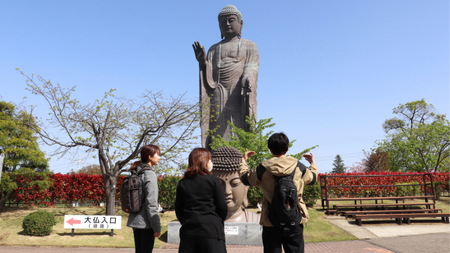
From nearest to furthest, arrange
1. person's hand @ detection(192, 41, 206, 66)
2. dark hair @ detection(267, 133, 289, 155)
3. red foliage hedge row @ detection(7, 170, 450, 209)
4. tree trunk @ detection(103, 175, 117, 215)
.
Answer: dark hair @ detection(267, 133, 289, 155), tree trunk @ detection(103, 175, 117, 215), red foliage hedge row @ detection(7, 170, 450, 209), person's hand @ detection(192, 41, 206, 66)

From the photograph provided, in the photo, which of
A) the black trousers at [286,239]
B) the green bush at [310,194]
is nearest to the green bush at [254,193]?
the green bush at [310,194]

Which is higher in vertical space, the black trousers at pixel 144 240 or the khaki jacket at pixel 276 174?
the khaki jacket at pixel 276 174

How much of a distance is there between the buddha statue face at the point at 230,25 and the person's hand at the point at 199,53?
1.82m

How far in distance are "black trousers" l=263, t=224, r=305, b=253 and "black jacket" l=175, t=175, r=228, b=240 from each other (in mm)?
410

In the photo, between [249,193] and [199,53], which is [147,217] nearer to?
[249,193]

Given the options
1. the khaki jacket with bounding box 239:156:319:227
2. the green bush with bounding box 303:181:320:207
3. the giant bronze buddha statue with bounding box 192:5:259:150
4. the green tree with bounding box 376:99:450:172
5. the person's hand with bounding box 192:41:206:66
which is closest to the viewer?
the khaki jacket with bounding box 239:156:319:227

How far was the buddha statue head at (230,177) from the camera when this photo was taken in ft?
22.4

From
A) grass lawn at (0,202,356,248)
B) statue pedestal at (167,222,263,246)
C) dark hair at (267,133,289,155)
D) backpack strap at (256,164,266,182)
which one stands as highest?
dark hair at (267,133,289,155)

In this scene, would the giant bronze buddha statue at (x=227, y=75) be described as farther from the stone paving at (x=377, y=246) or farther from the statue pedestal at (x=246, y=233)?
the stone paving at (x=377, y=246)

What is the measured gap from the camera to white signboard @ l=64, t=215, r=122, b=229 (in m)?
8.36

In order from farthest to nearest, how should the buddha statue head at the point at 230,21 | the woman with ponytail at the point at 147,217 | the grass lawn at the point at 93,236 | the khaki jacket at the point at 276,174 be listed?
the buddha statue head at the point at 230,21 → the grass lawn at the point at 93,236 → the woman with ponytail at the point at 147,217 → the khaki jacket at the point at 276,174

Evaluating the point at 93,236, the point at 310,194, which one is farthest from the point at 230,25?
the point at 93,236

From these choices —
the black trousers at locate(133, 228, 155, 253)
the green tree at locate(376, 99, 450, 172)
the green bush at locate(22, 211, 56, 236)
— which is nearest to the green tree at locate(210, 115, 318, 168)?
the green bush at locate(22, 211, 56, 236)

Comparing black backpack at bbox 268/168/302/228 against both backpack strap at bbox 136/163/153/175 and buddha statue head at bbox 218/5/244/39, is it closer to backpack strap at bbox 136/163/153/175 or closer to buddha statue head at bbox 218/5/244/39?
backpack strap at bbox 136/163/153/175
